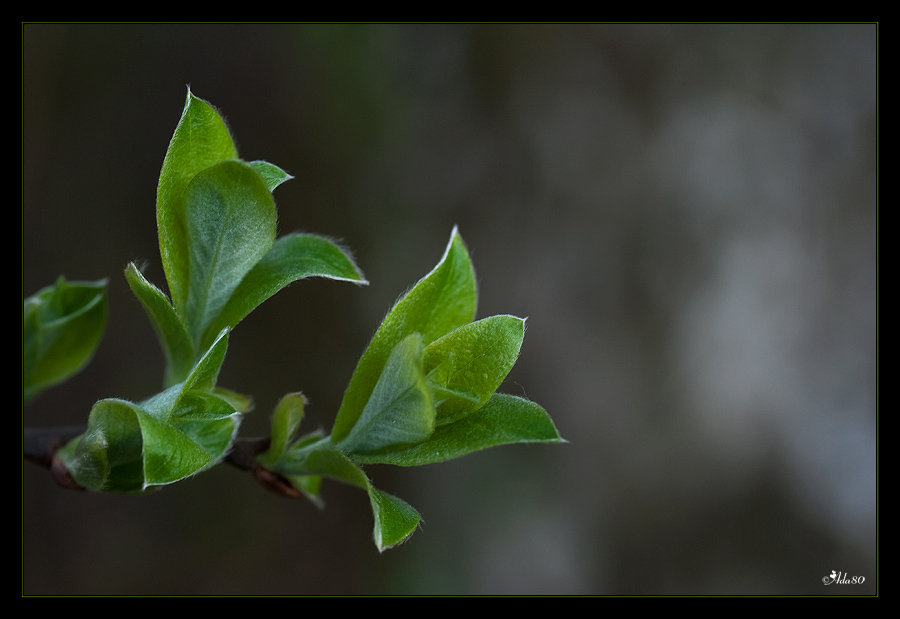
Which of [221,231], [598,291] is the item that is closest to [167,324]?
[221,231]

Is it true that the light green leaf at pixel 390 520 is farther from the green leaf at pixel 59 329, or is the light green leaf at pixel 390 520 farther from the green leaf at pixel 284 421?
the green leaf at pixel 59 329

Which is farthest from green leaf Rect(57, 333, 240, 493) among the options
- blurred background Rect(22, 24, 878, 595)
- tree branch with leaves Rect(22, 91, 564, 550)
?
blurred background Rect(22, 24, 878, 595)

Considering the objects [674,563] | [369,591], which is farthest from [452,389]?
[674,563]

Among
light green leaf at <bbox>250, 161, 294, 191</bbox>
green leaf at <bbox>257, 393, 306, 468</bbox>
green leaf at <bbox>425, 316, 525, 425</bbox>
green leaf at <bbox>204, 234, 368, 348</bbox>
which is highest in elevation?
light green leaf at <bbox>250, 161, 294, 191</bbox>

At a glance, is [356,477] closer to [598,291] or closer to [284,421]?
[284,421]

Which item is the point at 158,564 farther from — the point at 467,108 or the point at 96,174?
the point at 467,108
